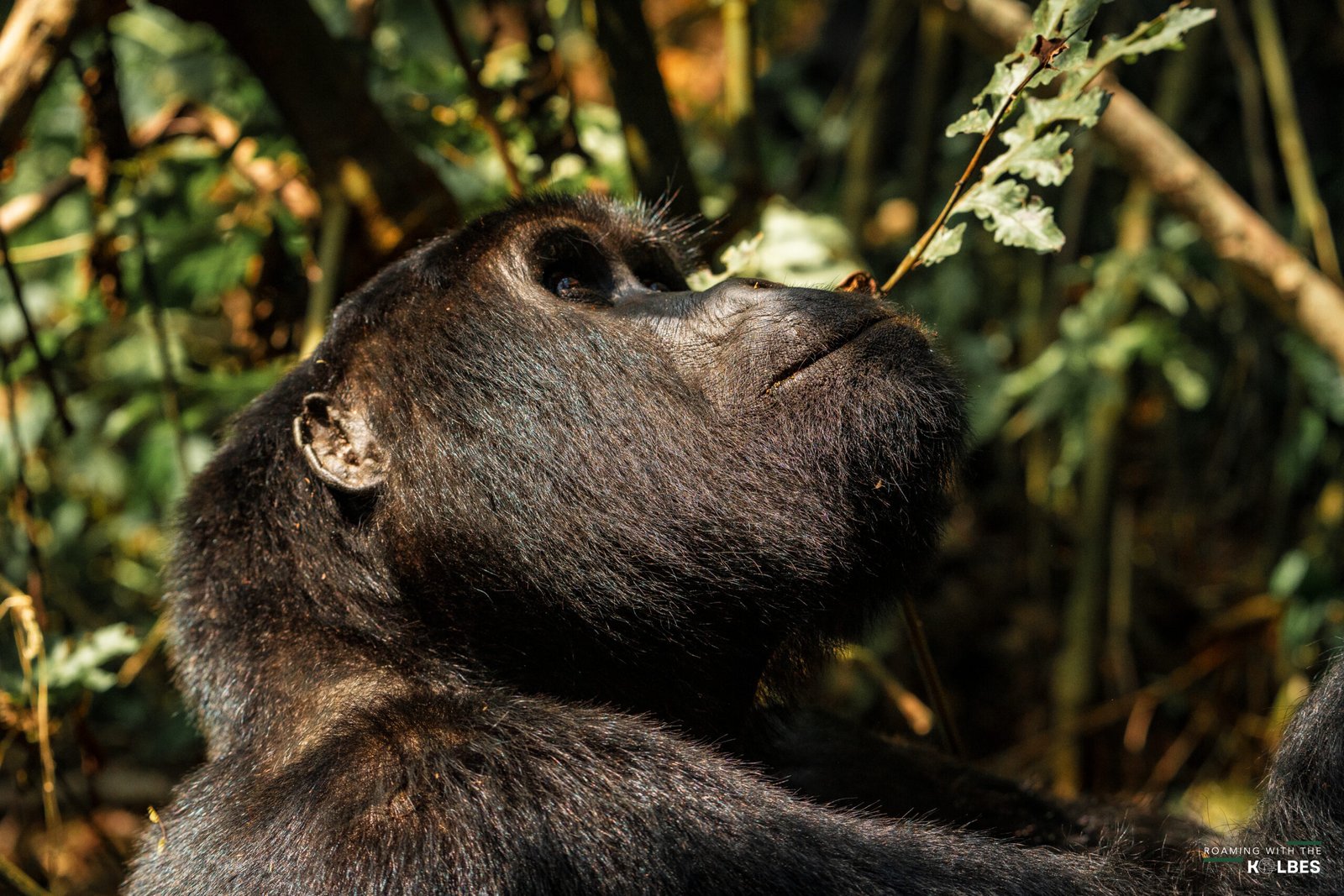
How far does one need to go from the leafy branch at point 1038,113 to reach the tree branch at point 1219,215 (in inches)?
44.3

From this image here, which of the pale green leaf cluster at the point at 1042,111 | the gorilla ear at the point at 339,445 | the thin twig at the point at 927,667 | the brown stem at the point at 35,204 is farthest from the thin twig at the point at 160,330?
the pale green leaf cluster at the point at 1042,111

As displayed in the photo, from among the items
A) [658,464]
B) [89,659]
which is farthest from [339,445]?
[89,659]

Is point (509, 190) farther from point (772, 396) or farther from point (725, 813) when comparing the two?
point (725, 813)

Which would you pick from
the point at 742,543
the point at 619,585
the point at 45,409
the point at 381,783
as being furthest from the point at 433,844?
the point at 45,409

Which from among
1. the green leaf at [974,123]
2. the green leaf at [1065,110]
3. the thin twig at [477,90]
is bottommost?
the green leaf at [1065,110]

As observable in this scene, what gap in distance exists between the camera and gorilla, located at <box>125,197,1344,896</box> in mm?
1925

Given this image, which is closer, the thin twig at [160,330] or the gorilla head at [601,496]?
the gorilla head at [601,496]

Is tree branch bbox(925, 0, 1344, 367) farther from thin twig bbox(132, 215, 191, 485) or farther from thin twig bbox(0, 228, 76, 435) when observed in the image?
thin twig bbox(0, 228, 76, 435)

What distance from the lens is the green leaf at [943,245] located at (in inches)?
89.4

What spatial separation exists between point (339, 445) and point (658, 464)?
658mm

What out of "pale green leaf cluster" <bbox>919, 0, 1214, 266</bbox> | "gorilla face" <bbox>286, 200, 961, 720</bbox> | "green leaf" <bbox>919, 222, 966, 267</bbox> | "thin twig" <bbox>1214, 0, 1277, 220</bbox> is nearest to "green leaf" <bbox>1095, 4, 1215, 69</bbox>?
"pale green leaf cluster" <bbox>919, 0, 1214, 266</bbox>

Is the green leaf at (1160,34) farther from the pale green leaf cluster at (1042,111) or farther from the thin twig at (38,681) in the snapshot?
the thin twig at (38,681)

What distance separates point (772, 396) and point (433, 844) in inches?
39.8

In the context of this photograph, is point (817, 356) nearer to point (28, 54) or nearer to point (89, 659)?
point (28, 54)
